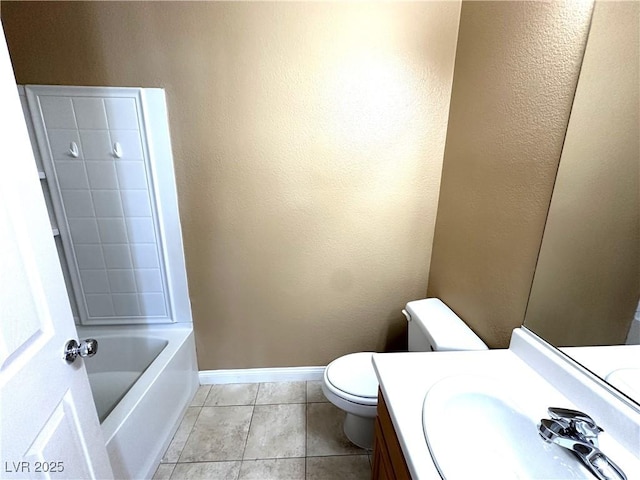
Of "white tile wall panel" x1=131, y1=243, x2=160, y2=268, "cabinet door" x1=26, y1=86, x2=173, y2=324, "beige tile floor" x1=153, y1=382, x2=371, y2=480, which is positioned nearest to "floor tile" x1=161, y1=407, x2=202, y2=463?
"beige tile floor" x1=153, y1=382, x2=371, y2=480

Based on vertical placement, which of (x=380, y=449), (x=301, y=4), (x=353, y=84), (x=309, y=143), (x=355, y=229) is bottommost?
(x=380, y=449)

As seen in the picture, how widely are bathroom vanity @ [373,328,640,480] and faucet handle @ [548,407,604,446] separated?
0.07m

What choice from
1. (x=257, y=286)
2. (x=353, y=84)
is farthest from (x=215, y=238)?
(x=353, y=84)

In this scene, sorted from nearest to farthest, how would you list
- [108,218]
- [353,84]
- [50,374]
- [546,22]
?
[50,374] < [546,22] < [353,84] < [108,218]

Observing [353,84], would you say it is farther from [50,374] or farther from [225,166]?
[50,374]

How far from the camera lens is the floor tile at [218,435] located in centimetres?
147

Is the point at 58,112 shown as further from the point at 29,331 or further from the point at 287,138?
the point at 29,331

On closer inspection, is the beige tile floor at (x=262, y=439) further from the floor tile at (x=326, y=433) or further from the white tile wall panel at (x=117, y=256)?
the white tile wall panel at (x=117, y=256)

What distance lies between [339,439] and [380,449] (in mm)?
755

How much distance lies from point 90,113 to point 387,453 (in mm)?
1989

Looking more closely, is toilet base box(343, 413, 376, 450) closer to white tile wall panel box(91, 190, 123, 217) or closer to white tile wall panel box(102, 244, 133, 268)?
white tile wall panel box(102, 244, 133, 268)

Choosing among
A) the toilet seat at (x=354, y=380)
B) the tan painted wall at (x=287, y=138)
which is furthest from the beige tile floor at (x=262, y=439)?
the toilet seat at (x=354, y=380)

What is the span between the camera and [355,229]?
1685 millimetres

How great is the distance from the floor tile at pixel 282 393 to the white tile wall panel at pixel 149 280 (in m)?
0.94
